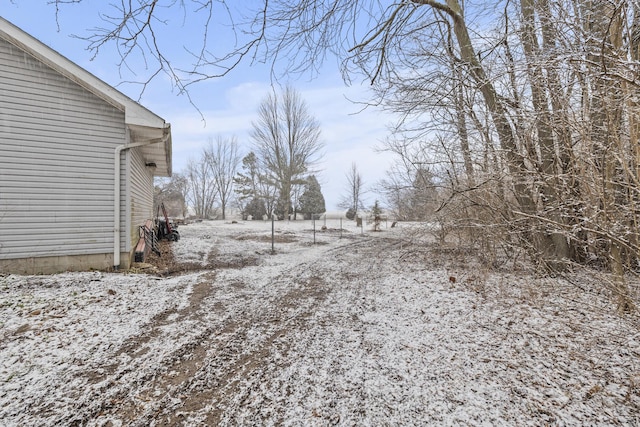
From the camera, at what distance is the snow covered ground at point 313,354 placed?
6.37ft

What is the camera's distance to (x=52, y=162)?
17.6ft

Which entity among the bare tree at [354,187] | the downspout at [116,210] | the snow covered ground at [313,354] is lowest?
the snow covered ground at [313,354]

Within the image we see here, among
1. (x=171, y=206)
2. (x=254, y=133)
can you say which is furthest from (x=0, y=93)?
(x=171, y=206)

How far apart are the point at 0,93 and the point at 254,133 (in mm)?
21002

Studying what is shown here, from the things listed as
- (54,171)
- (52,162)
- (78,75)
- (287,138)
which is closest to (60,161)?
(52,162)

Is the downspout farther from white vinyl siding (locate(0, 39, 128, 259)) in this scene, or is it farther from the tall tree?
the tall tree

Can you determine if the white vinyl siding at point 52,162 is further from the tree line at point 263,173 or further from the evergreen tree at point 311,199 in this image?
the evergreen tree at point 311,199

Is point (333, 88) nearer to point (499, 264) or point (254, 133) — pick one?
point (499, 264)

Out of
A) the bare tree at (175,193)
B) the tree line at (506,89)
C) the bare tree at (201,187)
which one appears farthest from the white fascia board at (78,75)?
the bare tree at (201,187)

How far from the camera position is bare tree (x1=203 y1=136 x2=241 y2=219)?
34.2m

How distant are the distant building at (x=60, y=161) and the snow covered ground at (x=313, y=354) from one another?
30.6 inches

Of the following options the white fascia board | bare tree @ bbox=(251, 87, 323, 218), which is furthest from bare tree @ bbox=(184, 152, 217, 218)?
the white fascia board

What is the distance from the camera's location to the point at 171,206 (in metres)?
33.1

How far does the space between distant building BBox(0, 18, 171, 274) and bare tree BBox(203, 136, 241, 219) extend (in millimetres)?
29100
